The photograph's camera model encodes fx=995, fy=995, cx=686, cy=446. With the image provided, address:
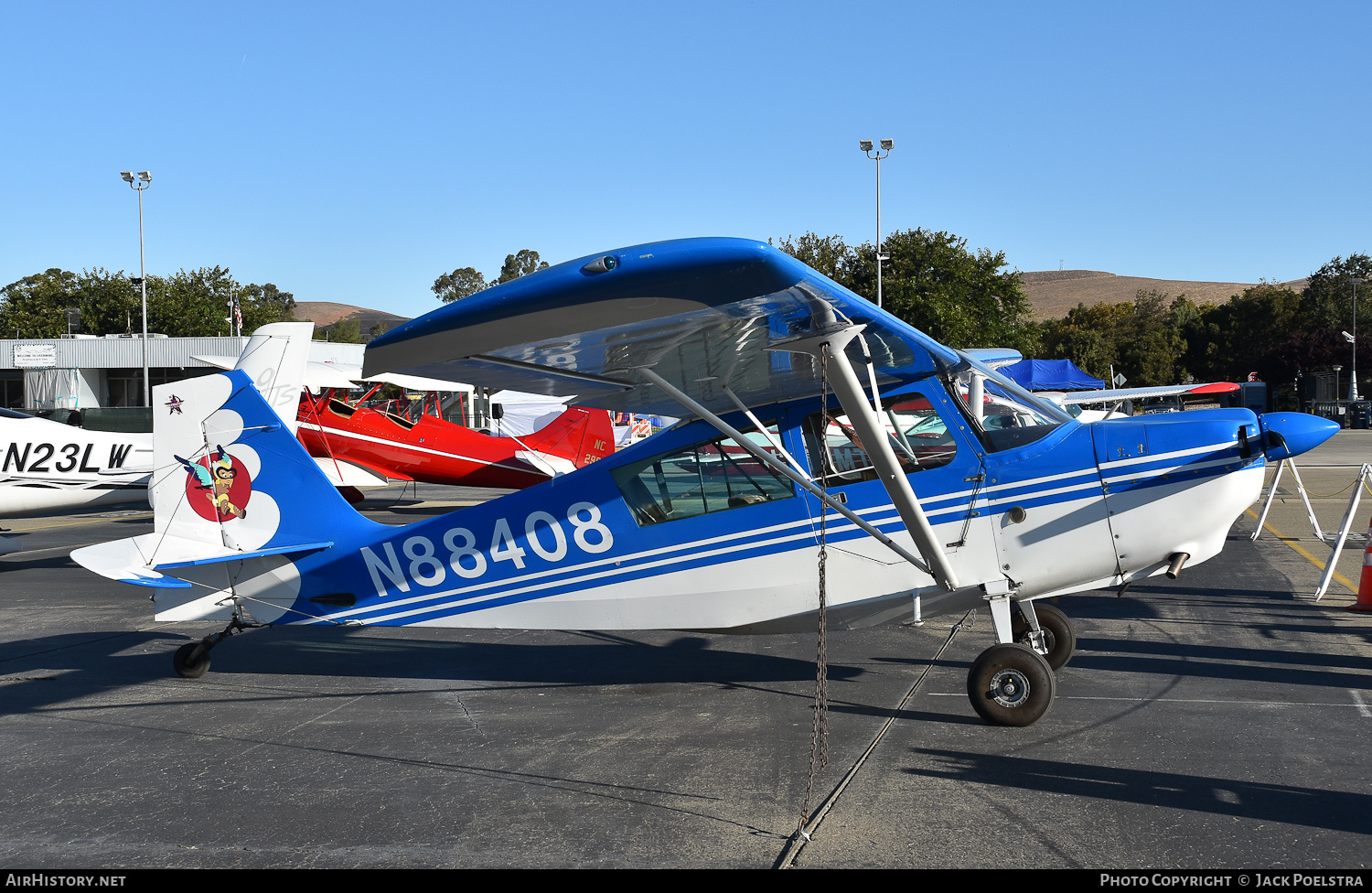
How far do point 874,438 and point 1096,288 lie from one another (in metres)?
178

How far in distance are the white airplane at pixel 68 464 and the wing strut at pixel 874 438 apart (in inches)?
370

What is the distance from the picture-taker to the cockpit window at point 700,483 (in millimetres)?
5891

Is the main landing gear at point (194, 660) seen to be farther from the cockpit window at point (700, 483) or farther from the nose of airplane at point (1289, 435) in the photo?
the nose of airplane at point (1289, 435)

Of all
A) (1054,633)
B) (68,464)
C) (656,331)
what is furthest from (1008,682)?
(68,464)

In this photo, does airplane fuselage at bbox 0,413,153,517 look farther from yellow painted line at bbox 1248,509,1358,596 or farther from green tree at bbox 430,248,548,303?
green tree at bbox 430,248,548,303

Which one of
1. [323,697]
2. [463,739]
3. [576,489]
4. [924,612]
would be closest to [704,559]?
[576,489]

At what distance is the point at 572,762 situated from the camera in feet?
16.8

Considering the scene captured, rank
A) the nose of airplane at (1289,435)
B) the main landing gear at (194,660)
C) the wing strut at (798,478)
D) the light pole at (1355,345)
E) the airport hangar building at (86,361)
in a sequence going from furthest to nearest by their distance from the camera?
the light pole at (1355,345) < the airport hangar building at (86,361) < the main landing gear at (194,660) < the nose of airplane at (1289,435) < the wing strut at (798,478)

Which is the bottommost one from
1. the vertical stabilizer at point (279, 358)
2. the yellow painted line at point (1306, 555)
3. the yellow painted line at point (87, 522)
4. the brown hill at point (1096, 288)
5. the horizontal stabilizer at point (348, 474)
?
the yellow painted line at point (1306, 555)

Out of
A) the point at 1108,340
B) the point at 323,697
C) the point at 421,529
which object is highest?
the point at 1108,340

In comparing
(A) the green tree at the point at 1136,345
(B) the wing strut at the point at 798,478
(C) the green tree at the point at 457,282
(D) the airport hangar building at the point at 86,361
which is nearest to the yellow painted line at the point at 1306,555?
(B) the wing strut at the point at 798,478

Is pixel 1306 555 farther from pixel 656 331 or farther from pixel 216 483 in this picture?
pixel 216 483
